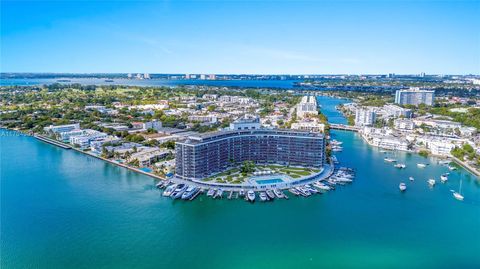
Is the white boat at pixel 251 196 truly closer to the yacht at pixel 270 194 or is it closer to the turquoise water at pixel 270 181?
the yacht at pixel 270 194

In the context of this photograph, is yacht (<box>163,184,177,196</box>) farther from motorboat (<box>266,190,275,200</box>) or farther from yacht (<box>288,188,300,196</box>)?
yacht (<box>288,188,300,196</box>)

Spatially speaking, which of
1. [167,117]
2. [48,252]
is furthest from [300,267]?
[167,117]

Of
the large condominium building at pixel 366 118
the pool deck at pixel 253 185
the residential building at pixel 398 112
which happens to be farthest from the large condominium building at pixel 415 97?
the pool deck at pixel 253 185

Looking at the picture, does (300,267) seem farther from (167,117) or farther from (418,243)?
(167,117)

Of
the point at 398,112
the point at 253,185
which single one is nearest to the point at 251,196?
the point at 253,185

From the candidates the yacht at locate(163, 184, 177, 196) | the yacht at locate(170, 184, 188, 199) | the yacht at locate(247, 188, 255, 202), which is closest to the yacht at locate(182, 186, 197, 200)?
the yacht at locate(170, 184, 188, 199)
